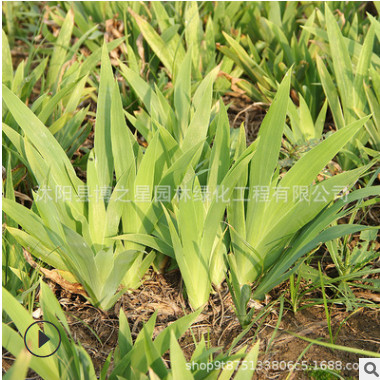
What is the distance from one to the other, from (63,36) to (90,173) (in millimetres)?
895

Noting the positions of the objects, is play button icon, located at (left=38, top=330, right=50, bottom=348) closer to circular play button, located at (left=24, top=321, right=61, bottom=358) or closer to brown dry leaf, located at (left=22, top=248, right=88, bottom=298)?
circular play button, located at (left=24, top=321, right=61, bottom=358)

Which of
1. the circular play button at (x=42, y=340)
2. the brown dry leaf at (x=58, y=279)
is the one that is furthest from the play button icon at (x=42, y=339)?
the brown dry leaf at (x=58, y=279)

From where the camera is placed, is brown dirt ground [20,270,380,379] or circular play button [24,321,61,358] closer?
circular play button [24,321,61,358]

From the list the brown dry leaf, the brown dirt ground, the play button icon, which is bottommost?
the brown dirt ground

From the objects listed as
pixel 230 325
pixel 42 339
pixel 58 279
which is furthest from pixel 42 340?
pixel 230 325

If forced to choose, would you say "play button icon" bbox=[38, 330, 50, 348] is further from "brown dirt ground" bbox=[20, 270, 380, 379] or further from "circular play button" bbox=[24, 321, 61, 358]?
"brown dirt ground" bbox=[20, 270, 380, 379]

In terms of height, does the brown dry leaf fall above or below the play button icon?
below

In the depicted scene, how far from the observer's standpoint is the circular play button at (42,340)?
968 millimetres

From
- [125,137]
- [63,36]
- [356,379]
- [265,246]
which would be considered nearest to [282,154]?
[265,246]

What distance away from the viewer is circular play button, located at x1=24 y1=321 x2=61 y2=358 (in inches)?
38.1

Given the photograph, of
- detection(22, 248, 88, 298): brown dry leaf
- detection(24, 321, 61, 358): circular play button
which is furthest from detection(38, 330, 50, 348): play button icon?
detection(22, 248, 88, 298): brown dry leaf

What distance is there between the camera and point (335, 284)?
1.28 m

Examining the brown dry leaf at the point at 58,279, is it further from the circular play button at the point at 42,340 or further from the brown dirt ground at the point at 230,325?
the circular play button at the point at 42,340

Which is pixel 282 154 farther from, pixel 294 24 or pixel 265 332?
pixel 294 24
